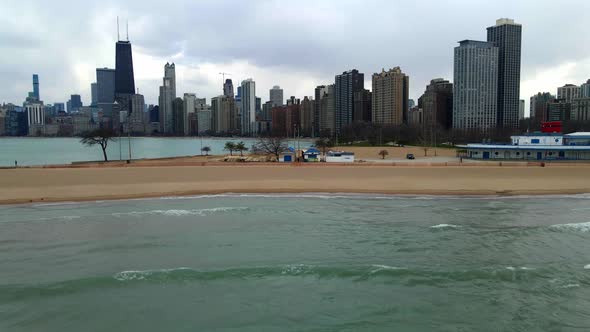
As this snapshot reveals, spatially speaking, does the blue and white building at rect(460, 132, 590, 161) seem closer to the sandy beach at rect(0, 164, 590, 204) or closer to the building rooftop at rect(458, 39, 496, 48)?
the sandy beach at rect(0, 164, 590, 204)

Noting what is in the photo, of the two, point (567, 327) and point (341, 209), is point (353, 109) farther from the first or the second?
point (567, 327)

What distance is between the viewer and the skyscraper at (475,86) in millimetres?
136250

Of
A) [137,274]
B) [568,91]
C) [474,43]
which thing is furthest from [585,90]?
[137,274]

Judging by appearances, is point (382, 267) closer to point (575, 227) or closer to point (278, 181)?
point (575, 227)

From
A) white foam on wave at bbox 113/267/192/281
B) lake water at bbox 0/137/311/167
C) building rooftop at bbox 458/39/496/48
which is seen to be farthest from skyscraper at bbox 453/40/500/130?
white foam on wave at bbox 113/267/192/281

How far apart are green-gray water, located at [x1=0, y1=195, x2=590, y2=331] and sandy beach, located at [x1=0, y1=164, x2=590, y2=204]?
6804 mm

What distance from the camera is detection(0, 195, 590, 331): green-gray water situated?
9133mm

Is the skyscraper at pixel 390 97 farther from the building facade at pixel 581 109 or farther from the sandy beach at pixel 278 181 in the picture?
the sandy beach at pixel 278 181

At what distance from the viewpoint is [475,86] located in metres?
137

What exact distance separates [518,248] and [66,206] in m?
20.8

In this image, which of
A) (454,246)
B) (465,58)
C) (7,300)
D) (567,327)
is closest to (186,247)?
(7,300)

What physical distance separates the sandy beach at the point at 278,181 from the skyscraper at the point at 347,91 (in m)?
A: 138

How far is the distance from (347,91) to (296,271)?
168 m

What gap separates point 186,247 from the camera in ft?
46.3
